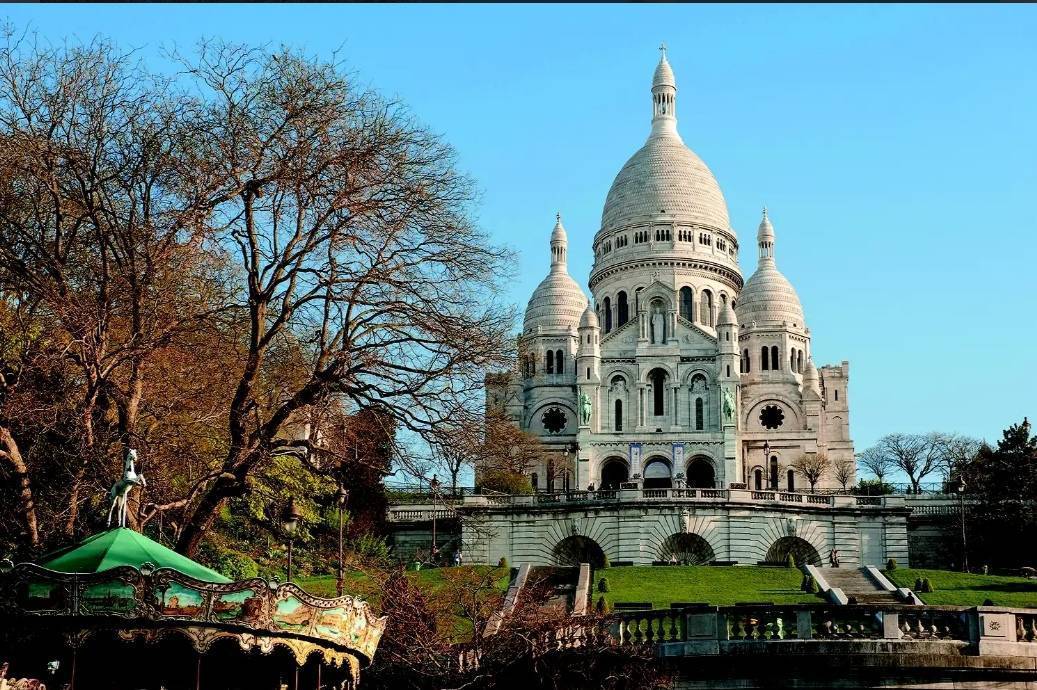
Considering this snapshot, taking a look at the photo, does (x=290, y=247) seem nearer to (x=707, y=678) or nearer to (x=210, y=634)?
(x=210, y=634)

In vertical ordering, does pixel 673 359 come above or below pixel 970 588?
above

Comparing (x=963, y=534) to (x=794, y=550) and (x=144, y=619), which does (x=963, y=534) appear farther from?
(x=144, y=619)

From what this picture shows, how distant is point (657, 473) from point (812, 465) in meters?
8.49

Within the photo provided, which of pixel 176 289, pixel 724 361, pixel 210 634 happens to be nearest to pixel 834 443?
pixel 724 361

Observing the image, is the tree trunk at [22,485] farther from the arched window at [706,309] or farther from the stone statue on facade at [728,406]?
the arched window at [706,309]

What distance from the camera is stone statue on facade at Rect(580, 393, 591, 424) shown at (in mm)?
93688

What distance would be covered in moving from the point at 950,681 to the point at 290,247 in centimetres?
1274

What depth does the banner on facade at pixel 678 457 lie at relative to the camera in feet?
301

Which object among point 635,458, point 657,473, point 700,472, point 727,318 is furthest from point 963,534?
point 727,318

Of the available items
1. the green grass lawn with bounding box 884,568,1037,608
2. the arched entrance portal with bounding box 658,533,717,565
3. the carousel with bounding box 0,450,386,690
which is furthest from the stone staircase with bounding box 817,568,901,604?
the carousel with bounding box 0,450,386,690

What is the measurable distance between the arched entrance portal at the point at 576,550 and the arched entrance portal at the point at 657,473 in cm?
2298

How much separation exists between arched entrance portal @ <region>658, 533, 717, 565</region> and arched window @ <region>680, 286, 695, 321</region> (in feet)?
115

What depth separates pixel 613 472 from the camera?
93875 mm

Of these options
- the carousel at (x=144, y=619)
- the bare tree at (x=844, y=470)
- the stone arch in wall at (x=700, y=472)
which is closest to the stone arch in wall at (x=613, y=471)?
the stone arch in wall at (x=700, y=472)
